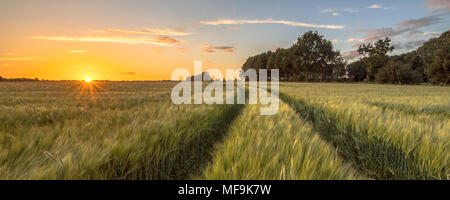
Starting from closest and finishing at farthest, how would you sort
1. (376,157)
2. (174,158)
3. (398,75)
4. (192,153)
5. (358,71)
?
1. (174,158)
2. (376,157)
3. (192,153)
4. (398,75)
5. (358,71)

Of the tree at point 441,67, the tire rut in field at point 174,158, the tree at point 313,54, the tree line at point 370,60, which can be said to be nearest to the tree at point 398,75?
the tree line at point 370,60

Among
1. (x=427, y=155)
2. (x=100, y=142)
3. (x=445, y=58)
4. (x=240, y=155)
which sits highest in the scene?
(x=445, y=58)

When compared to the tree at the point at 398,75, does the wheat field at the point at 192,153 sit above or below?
below

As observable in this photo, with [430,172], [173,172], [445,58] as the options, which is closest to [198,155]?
[173,172]

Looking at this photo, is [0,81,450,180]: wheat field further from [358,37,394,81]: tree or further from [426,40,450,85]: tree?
[358,37,394,81]: tree

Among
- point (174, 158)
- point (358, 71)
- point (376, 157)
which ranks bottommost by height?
point (376, 157)

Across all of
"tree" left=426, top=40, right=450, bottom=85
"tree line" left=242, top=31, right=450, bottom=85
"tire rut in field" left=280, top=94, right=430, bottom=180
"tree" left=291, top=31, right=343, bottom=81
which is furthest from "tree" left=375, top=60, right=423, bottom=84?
"tire rut in field" left=280, top=94, right=430, bottom=180

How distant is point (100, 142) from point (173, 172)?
0.96 m

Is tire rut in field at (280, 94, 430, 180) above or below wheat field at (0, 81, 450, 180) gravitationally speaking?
below

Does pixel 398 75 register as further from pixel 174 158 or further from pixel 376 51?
pixel 174 158

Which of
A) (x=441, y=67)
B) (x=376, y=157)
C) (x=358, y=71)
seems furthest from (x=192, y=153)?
(x=358, y=71)

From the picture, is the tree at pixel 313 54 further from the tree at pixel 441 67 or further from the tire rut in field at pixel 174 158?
the tire rut in field at pixel 174 158
